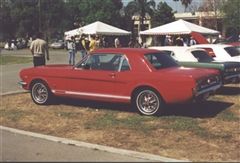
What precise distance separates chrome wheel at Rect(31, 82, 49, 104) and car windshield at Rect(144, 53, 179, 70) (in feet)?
8.86

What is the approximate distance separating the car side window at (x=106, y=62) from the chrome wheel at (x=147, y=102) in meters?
0.72

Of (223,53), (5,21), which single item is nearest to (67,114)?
(223,53)

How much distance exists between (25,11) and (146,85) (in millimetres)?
72715

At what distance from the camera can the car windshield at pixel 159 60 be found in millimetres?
10867

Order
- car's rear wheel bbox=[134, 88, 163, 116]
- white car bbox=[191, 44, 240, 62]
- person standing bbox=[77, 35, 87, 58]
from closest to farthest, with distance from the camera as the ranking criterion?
car's rear wheel bbox=[134, 88, 163, 116] → white car bbox=[191, 44, 240, 62] → person standing bbox=[77, 35, 87, 58]

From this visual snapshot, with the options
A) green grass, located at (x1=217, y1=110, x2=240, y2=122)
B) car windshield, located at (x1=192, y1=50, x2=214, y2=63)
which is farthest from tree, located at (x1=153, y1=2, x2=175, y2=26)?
green grass, located at (x1=217, y1=110, x2=240, y2=122)

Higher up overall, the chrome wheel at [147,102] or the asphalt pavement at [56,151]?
the chrome wheel at [147,102]

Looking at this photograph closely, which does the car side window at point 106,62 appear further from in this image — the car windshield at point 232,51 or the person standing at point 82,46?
the person standing at point 82,46

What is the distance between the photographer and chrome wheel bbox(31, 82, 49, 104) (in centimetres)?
1205

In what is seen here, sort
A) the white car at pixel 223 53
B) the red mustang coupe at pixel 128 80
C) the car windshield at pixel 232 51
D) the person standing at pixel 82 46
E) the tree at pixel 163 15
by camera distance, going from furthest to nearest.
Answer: the tree at pixel 163 15, the person standing at pixel 82 46, the car windshield at pixel 232 51, the white car at pixel 223 53, the red mustang coupe at pixel 128 80

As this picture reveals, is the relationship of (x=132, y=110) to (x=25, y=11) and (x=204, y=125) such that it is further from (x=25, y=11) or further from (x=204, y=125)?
(x=25, y=11)

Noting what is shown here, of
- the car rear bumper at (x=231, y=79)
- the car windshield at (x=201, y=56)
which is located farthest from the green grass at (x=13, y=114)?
the car windshield at (x=201, y=56)

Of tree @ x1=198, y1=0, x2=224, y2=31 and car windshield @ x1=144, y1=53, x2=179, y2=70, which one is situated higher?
tree @ x1=198, y1=0, x2=224, y2=31

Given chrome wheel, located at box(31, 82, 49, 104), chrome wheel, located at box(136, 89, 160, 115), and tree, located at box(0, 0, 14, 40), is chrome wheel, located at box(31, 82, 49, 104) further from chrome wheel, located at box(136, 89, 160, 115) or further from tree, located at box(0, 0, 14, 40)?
tree, located at box(0, 0, 14, 40)
